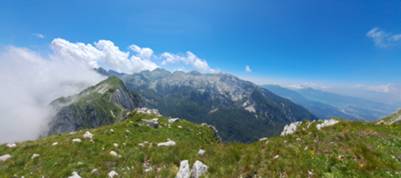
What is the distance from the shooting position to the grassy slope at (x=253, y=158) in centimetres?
1102

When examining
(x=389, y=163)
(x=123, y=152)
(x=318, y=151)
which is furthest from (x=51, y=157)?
(x=389, y=163)

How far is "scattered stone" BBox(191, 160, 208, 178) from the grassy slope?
372 mm

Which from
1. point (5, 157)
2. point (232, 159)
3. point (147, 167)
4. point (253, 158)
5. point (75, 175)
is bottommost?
point (5, 157)

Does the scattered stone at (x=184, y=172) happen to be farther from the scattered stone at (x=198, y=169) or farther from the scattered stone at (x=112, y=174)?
the scattered stone at (x=112, y=174)

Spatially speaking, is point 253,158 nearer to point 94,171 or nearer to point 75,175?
point 94,171

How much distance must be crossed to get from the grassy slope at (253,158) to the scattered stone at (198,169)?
37cm

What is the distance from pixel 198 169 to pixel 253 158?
3.09m

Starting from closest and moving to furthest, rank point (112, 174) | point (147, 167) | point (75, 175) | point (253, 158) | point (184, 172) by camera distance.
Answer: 1. point (184, 172)
2. point (253, 158)
3. point (112, 174)
4. point (75, 175)
5. point (147, 167)

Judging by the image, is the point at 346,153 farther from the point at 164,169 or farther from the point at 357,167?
the point at 164,169

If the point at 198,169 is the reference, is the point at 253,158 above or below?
above

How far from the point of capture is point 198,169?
38.9ft

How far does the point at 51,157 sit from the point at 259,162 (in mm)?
15365

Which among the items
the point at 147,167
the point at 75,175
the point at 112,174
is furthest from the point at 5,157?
the point at 147,167

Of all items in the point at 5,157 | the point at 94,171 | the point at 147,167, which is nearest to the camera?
the point at 147,167
